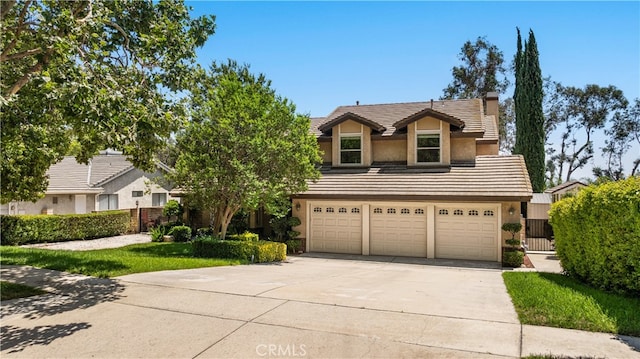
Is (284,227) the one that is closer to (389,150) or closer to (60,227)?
(389,150)

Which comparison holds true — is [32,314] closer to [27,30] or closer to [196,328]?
[196,328]

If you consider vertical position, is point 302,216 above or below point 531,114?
below

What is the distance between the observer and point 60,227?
20203 mm

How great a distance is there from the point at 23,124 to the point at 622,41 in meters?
18.2

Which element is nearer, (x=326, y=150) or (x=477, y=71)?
(x=326, y=150)

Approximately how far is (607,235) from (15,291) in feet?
41.3

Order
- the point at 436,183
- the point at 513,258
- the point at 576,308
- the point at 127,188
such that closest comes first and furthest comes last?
the point at 576,308, the point at 513,258, the point at 436,183, the point at 127,188

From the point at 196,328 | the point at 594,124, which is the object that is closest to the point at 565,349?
the point at 196,328

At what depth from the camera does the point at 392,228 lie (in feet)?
53.6

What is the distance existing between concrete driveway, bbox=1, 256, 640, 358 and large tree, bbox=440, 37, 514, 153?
35299 millimetres

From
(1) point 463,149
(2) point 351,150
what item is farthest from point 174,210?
(1) point 463,149

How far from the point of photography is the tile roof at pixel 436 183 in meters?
14.7

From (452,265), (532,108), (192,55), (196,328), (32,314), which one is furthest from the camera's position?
(532,108)

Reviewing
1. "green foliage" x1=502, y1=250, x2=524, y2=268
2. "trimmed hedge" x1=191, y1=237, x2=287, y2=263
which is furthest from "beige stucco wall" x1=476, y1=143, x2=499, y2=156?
"trimmed hedge" x1=191, y1=237, x2=287, y2=263
